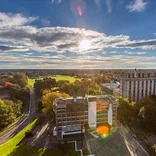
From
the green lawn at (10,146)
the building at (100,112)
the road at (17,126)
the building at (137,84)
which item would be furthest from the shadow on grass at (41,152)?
the building at (137,84)

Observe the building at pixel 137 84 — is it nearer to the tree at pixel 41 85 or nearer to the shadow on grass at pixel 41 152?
the shadow on grass at pixel 41 152

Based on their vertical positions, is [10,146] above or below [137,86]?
below

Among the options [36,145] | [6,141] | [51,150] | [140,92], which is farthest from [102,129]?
[140,92]

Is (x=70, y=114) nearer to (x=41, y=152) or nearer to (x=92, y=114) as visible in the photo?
(x=92, y=114)

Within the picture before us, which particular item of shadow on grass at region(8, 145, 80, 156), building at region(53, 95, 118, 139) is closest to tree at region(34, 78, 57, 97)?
building at region(53, 95, 118, 139)

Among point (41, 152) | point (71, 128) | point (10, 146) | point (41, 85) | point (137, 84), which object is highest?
point (137, 84)

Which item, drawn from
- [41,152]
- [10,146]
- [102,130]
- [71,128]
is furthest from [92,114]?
[10,146]

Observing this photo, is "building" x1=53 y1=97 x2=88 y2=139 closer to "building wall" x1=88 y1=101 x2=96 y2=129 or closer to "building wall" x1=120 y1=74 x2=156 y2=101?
"building wall" x1=88 y1=101 x2=96 y2=129
